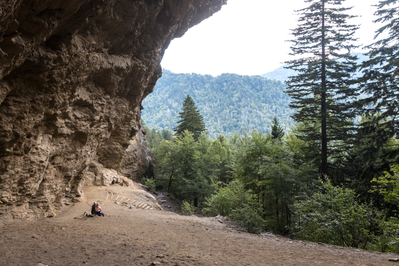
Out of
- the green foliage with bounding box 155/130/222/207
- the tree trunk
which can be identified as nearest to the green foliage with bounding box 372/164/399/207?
the tree trunk

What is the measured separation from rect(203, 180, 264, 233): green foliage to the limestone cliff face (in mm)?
9692

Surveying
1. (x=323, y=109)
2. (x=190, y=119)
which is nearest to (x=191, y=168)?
(x=190, y=119)

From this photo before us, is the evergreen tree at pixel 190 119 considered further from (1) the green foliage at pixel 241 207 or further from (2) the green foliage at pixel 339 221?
(2) the green foliage at pixel 339 221

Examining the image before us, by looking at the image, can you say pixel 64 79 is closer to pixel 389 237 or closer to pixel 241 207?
pixel 241 207

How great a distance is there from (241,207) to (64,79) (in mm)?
11924

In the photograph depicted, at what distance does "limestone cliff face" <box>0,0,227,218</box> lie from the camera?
638 centimetres

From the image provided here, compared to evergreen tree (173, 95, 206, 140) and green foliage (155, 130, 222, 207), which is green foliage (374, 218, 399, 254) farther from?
evergreen tree (173, 95, 206, 140)

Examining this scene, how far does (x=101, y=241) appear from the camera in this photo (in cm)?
653

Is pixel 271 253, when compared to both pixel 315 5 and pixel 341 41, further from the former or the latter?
pixel 315 5

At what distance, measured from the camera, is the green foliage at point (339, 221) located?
8375mm

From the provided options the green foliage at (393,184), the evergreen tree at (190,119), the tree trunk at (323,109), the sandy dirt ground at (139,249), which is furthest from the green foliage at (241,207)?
the evergreen tree at (190,119)

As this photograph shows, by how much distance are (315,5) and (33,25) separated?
18.4 metres

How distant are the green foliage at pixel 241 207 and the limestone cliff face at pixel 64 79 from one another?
9.69 m

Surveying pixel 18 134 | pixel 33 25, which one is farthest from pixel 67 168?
pixel 33 25
